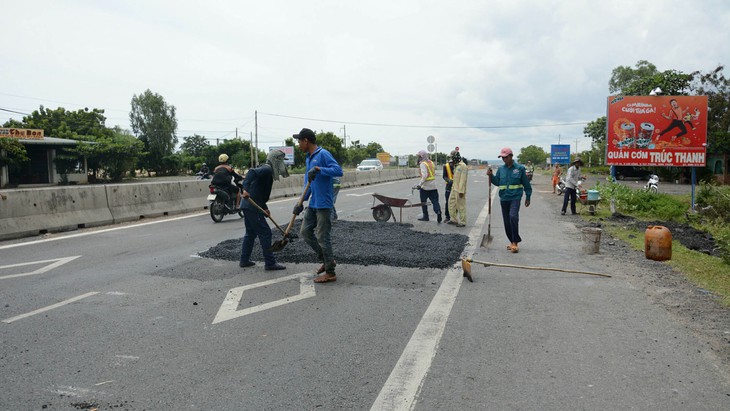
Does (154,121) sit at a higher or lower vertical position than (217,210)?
higher

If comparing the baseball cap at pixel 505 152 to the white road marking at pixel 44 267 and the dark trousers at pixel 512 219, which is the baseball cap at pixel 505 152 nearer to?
the dark trousers at pixel 512 219

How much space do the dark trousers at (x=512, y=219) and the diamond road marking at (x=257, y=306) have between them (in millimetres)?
3931

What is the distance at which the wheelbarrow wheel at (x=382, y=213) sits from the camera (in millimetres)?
12852

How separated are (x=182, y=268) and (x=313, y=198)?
235cm

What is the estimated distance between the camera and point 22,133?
1453 inches

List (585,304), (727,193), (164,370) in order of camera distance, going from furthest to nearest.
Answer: (727,193) → (585,304) → (164,370)

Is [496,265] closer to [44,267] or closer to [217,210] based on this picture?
[44,267]

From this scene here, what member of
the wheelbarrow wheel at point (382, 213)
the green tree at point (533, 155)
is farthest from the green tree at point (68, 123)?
the green tree at point (533, 155)

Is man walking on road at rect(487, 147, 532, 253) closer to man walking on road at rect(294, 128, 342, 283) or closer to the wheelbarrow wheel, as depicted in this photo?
man walking on road at rect(294, 128, 342, 283)

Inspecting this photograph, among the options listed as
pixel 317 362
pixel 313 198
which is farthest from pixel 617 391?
pixel 313 198

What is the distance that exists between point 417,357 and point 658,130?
1551 centimetres

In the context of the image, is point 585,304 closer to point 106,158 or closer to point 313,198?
point 313,198

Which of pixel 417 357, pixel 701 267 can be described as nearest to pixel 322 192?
pixel 417 357

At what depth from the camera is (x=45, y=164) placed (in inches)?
1622
